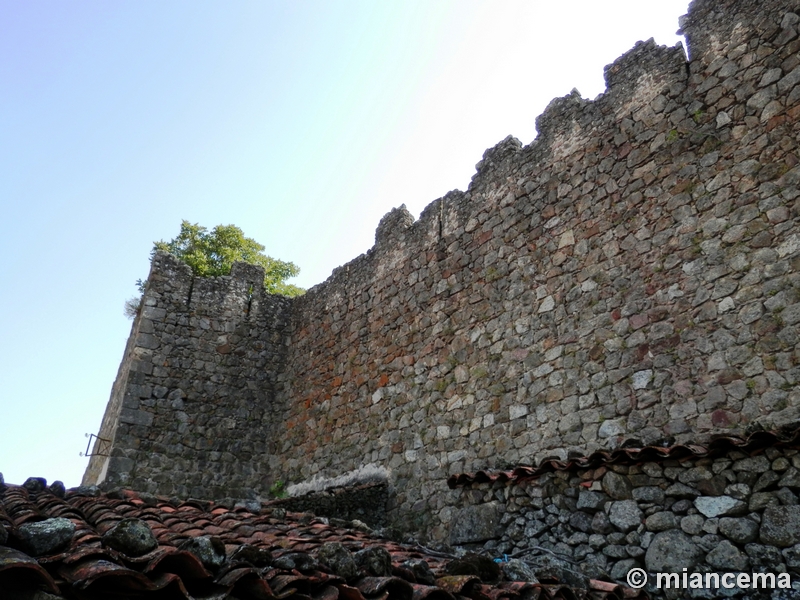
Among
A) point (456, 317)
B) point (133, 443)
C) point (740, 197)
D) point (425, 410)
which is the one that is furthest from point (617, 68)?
point (133, 443)

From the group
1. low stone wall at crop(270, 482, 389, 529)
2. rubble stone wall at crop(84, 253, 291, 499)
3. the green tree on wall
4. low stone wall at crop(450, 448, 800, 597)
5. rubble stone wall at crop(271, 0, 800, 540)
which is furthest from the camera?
the green tree on wall

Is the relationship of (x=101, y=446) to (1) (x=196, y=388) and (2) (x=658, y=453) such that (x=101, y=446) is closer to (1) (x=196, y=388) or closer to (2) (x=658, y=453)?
(1) (x=196, y=388)

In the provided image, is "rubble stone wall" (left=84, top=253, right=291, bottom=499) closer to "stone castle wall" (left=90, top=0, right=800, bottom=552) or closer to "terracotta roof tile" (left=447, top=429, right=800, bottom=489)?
"stone castle wall" (left=90, top=0, right=800, bottom=552)

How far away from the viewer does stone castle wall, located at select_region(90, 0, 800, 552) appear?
6203mm

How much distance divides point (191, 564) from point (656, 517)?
138 inches

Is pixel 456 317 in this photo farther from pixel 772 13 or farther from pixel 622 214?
pixel 772 13

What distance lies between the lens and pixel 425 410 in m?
8.82

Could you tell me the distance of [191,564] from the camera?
118 inches

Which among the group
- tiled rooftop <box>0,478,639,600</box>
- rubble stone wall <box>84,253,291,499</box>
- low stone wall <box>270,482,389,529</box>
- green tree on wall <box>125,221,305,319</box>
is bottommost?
tiled rooftop <box>0,478,639,600</box>

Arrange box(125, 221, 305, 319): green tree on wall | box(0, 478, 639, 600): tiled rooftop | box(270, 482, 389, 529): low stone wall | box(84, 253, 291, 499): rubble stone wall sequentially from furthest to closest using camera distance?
box(125, 221, 305, 319): green tree on wall, box(84, 253, 291, 499): rubble stone wall, box(270, 482, 389, 529): low stone wall, box(0, 478, 639, 600): tiled rooftop

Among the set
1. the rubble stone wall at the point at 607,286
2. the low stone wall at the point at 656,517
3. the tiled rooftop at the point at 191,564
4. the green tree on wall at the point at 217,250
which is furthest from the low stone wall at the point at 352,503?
the green tree on wall at the point at 217,250

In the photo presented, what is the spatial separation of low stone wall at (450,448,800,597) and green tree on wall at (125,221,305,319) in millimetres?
10140

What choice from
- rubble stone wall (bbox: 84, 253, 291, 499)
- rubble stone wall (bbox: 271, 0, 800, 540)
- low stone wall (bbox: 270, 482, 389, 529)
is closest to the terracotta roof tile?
rubble stone wall (bbox: 271, 0, 800, 540)

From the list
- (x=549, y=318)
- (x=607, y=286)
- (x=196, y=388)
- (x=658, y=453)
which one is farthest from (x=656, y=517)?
(x=196, y=388)
